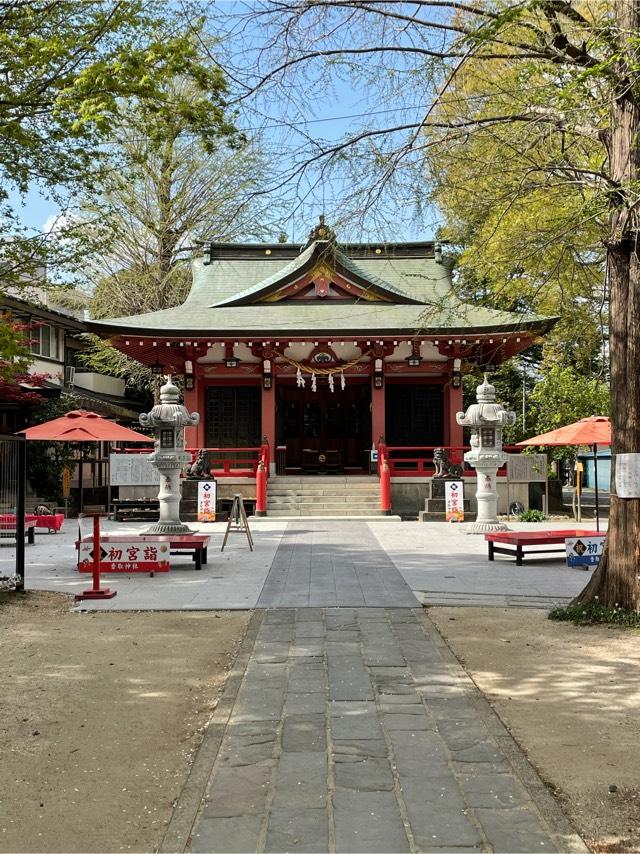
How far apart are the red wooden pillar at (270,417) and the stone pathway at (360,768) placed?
1524 cm

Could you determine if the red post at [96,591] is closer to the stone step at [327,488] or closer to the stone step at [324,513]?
the stone step at [324,513]

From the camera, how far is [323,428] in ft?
81.8

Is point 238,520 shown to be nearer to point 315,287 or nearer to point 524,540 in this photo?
point 524,540

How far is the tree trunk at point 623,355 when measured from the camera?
282 inches

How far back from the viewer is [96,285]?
92.5 ft

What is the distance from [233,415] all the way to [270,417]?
181cm

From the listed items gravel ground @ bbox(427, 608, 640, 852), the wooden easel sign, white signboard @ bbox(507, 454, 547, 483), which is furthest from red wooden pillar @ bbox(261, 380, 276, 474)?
gravel ground @ bbox(427, 608, 640, 852)

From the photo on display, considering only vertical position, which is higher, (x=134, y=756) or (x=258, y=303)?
(x=258, y=303)

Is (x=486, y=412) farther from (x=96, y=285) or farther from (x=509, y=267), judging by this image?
(x=96, y=285)

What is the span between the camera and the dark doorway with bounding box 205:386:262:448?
22938mm

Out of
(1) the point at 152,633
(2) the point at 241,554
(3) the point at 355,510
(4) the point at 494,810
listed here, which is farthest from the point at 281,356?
(4) the point at 494,810

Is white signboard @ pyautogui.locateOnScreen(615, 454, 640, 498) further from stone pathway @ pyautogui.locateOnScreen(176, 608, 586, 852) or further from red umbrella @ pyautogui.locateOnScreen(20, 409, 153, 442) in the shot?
red umbrella @ pyautogui.locateOnScreen(20, 409, 153, 442)

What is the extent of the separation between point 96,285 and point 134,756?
26427mm

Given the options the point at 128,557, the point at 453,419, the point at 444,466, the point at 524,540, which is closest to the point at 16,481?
the point at 128,557
